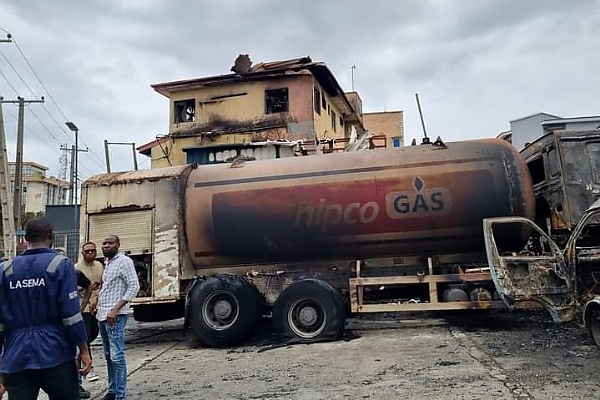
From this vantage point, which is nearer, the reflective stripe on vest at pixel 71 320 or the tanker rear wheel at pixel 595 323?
the reflective stripe on vest at pixel 71 320

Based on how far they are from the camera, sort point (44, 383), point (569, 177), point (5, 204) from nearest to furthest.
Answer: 1. point (44, 383)
2. point (569, 177)
3. point (5, 204)

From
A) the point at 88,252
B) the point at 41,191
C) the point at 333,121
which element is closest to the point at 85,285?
the point at 88,252

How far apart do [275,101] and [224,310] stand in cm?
1868

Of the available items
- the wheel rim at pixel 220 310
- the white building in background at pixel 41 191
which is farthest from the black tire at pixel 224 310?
the white building in background at pixel 41 191

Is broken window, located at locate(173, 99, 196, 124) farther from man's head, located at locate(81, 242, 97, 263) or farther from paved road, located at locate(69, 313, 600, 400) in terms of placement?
man's head, located at locate(81, 242, 97, 263)

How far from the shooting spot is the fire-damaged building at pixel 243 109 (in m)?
25.7

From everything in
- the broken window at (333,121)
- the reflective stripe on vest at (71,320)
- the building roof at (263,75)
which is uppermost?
the building roof at (263,75)

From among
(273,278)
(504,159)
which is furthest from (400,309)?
(504,159)

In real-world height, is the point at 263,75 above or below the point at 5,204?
above

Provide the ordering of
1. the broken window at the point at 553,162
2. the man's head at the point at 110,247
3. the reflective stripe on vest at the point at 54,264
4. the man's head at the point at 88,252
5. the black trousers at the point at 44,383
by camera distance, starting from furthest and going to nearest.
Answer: the broken window at the point at 553,162, the man's head at the point at 88,252, the man's head at the point at 110,247, the reflective stripe on vest at the point at 54,264, the black trousers at the point at 44,383

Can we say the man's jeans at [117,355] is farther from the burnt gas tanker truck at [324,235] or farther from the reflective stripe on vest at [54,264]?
the burnt gas tanker truck at [324,235]

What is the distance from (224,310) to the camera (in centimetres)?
909

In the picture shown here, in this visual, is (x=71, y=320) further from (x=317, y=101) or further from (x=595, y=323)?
(x=317, y=101)

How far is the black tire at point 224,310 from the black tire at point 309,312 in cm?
43
